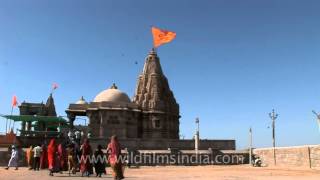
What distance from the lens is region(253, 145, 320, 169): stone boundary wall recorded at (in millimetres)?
25375

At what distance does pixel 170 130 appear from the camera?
52.6 m

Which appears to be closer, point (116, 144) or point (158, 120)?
point (116, 144)

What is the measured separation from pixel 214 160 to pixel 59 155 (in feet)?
66.9

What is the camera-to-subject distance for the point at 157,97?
5256cm

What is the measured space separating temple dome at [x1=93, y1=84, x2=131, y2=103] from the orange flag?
1671 cm

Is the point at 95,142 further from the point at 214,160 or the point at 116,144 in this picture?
the point at 116,144

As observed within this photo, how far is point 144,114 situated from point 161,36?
1660cm

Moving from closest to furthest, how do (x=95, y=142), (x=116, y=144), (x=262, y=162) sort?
(x=116, y=144)
(x=262, y=162)
(x=95, y=142)

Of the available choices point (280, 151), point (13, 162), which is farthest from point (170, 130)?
point (13, 162)

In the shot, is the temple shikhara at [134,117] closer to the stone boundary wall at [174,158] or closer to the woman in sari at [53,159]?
the stone boundary wall at [174,158]

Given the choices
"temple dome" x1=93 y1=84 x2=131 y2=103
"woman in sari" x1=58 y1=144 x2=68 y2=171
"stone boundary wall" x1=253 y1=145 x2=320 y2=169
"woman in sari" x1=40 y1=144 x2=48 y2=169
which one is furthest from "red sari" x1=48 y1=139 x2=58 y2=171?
"temple dome" x1=93 y1=84 x2=131 y2=103

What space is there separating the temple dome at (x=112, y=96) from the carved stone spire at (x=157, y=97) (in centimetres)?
189

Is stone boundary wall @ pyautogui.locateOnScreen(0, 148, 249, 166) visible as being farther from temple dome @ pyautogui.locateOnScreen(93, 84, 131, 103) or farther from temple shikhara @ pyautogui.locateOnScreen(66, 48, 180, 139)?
temple dome @ pyautogui.locateOnScreen(93, 84, 131, 103)

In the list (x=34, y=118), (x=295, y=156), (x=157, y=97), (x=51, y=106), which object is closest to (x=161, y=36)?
(x=157, y=97)
